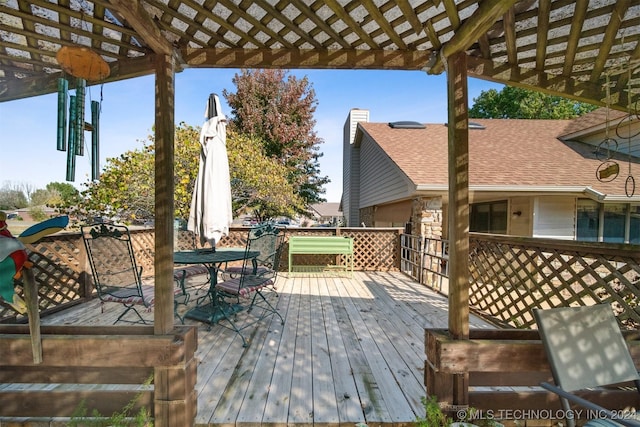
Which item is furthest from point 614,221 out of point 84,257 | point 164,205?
point 84,257

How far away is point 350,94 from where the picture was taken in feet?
47.3

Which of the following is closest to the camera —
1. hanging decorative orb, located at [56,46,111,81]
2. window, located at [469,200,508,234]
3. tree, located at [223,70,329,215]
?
hanging decorative orb, located at [56,46,111,81]

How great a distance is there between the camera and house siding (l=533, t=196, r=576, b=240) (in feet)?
21.3

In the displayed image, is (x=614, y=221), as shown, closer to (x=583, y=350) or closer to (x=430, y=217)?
(x=430, y=217)

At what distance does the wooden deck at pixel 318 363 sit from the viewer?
6.19ft

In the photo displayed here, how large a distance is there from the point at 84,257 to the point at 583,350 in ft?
18.8

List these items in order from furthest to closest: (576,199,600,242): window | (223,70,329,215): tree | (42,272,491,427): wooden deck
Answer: (223,70,329,215): tree < (576,199,600,242): window < (42,272,491,427): wooden deck

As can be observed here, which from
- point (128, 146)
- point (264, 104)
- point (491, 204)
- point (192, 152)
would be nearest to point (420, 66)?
point (192, 152)

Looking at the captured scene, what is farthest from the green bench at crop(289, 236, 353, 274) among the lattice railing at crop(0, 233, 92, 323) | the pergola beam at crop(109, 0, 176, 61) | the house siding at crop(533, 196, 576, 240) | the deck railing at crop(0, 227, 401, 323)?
the pergola beam at crop(109, 0, 176, 61)

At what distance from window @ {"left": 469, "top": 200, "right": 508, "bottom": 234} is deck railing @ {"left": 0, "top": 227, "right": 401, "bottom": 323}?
3204 millimetres

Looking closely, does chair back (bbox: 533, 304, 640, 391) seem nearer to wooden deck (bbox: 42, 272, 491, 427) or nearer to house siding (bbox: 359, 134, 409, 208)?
wooden deck (bbox: 42, 272, 491, 427)

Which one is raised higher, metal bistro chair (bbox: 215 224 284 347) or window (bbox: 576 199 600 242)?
window (bbox: 576 199 600 242)

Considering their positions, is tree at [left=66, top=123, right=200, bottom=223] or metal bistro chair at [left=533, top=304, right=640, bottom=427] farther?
tree at [left=66, top=123, right=200, bottom=223]

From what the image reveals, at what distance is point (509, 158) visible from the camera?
23.5 feet
